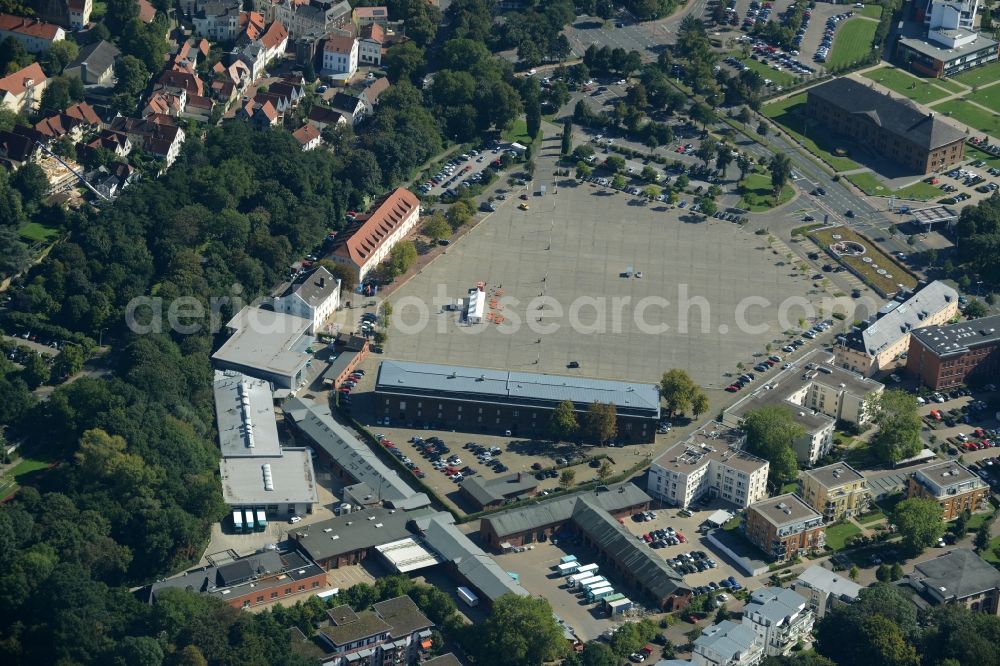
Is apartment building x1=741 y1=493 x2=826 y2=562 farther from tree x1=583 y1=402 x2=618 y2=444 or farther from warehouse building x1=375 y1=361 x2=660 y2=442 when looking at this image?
tree x1=583 y1=402 x2=618 y2=444

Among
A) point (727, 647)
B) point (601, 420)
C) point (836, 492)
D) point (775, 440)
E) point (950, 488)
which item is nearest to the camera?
point (727, 647)

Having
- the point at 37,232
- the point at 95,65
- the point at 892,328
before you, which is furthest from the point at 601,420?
the point at 95,65

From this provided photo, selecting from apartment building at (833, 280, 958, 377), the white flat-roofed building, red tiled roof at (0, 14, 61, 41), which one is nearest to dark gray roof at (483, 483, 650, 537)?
the white flat-roofed building

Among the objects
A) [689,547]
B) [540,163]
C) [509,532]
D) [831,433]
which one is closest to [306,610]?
[509,532]

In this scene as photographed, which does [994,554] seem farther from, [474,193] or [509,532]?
[474,193]

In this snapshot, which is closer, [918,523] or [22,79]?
[918,523]

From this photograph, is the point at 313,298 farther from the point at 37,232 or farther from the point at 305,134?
the point at 305,134
